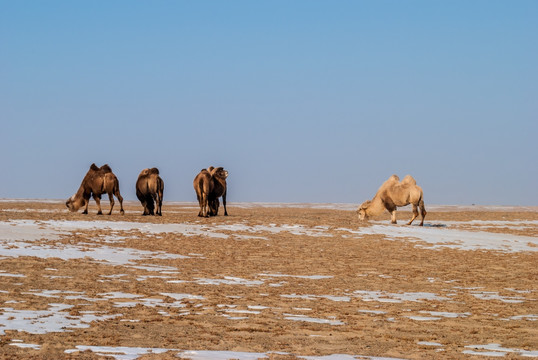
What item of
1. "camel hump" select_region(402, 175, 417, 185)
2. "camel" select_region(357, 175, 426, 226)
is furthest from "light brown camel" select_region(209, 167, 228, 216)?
"camel hump" select_region(402, 175, 417, 185)

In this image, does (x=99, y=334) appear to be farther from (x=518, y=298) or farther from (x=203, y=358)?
(x=518, y=298)

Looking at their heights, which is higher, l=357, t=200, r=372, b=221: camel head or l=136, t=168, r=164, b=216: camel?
l=136, t=168, r=164, b=216: camel

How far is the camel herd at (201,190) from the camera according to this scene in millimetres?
29703

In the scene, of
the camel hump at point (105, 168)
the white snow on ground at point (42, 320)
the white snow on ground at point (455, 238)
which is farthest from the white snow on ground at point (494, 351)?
the camel hump at point (105, 168)

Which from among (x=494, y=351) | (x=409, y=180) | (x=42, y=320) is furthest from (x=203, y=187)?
(x=494, y=351)

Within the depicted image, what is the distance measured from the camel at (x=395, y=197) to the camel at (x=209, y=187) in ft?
21.3

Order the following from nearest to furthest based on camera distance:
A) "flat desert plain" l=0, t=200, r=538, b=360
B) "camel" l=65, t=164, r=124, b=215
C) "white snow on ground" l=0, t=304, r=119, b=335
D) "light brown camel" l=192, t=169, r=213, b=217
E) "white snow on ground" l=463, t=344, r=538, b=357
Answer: "white snow on ground" l=463, t=344, r=538, b=357
"flat desert plain" l=0, t=200, r=538, b=360
"white snow on ground" l=0, t=304, r=119, b=335
"light brown camel" l=192, t=169, r=213, b=217
"camel" l=65, t=164, r=124, b=215

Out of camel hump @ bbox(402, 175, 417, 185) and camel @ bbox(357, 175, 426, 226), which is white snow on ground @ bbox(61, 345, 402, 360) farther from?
camel hump @ bbox(402, 175, 417, 185)

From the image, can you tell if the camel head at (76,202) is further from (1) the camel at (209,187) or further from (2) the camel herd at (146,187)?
(1) the camel at (209,187)

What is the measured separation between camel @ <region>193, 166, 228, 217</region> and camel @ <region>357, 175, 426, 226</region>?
650cm

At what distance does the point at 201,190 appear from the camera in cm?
2950

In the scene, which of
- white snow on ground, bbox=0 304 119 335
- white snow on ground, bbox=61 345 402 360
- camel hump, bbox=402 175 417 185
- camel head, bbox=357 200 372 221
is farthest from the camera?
camel head, bbox=357 200 372 221

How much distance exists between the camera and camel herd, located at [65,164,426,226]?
29.7 m

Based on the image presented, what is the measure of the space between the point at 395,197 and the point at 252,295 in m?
20.1
